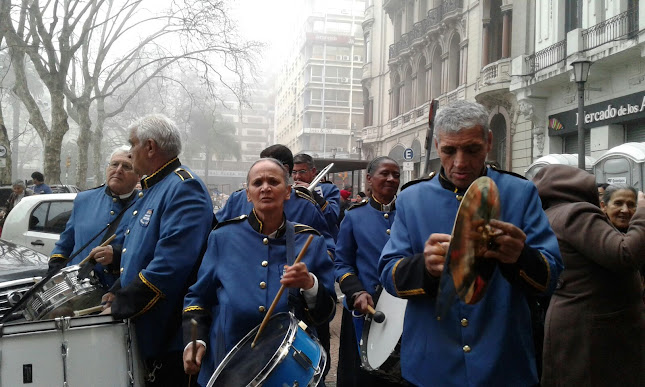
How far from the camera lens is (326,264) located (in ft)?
9.60

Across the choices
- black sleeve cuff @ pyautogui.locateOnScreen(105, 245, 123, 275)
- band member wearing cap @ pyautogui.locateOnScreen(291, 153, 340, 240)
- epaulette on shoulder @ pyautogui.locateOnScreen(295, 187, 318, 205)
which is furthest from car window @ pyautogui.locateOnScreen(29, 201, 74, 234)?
black sleeve cuff @ pyautogui.locateOnScreen(105, 245, 123, 275)

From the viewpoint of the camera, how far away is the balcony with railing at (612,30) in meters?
14.2

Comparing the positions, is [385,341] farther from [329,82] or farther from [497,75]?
[329,82]

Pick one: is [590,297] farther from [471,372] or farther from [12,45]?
[12,45]

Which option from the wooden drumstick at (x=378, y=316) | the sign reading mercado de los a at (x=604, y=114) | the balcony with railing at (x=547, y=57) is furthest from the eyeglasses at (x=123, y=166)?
the balcony with railing at (x=547, y=57)

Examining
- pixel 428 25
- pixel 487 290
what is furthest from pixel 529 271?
pixel 428 25

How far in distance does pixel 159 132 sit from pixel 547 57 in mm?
17058

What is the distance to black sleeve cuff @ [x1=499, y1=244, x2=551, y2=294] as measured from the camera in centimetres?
192

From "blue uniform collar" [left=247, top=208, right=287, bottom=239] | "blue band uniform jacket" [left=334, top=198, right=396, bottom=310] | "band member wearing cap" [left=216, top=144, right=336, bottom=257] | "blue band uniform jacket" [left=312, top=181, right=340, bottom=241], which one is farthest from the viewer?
"blue band uniform jacket" [left=312, top=181, right=340, bottom=241]

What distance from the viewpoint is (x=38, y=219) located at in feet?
29.5

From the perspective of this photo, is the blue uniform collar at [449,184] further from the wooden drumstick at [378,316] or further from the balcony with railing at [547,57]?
the balcony with railing at [547,57]

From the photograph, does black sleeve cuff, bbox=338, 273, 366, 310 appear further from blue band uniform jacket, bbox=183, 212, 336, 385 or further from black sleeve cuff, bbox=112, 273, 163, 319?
black sleeve cuff, bbox=112, 273, 163, 319

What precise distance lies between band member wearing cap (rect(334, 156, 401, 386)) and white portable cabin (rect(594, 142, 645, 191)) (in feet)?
28.9

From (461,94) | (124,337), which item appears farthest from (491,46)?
(124,337)
